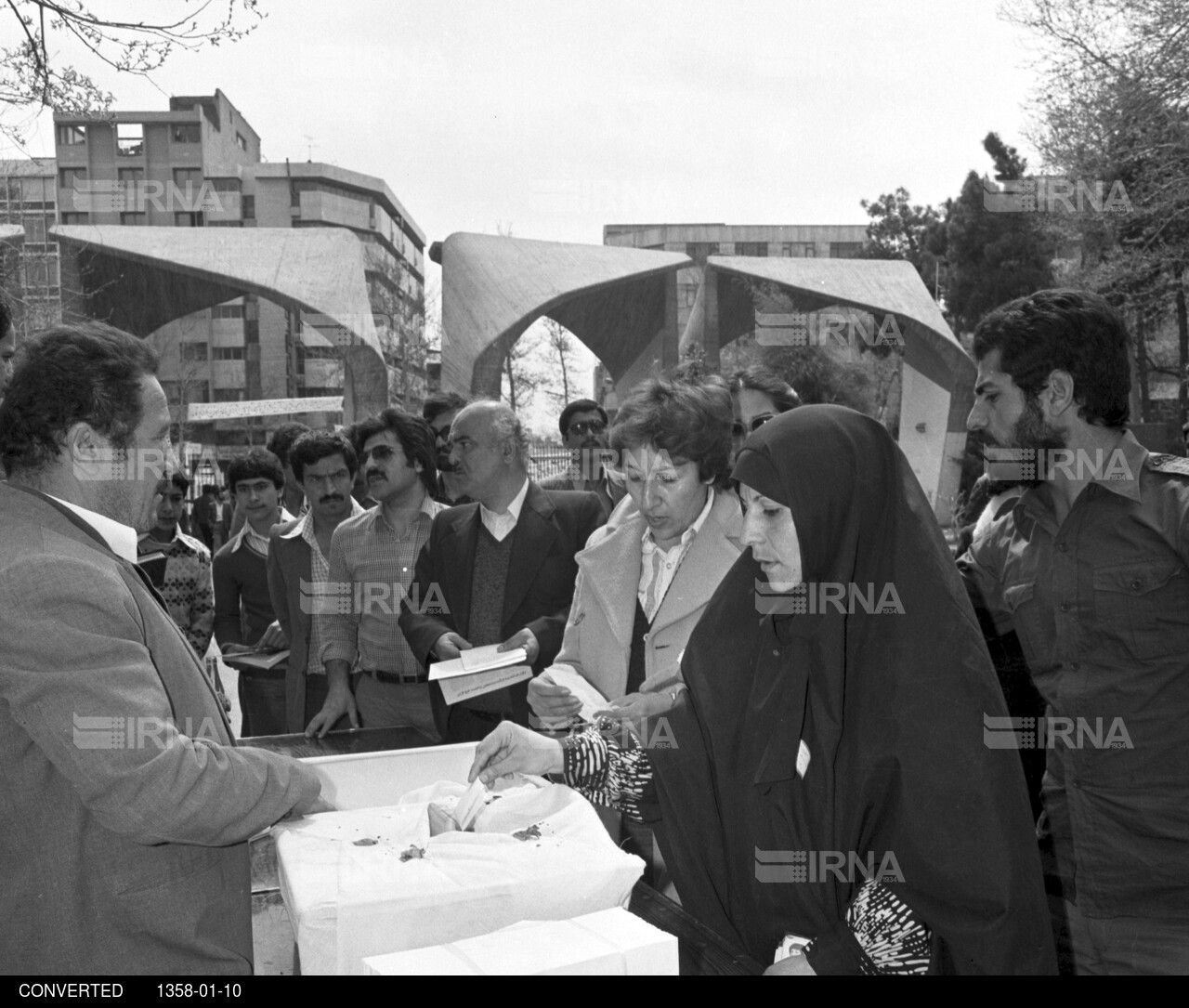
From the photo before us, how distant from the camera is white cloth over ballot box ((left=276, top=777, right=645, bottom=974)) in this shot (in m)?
1.51

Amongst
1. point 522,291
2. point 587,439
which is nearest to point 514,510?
point 587,439

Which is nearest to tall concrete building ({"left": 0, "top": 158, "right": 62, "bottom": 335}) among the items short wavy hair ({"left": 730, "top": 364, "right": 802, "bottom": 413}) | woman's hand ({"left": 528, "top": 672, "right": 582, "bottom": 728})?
short wavy hair ({"left": 730, "top": 364, "right": 802, "bottom": 413})

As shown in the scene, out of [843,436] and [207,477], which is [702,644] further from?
[207,477]

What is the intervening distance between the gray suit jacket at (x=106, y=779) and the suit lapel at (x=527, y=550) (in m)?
2.21

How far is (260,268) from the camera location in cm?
1984

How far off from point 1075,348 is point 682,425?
43.1 inches

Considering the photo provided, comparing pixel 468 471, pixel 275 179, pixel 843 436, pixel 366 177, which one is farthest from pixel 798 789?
pixel 366 177

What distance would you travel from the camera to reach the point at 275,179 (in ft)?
200

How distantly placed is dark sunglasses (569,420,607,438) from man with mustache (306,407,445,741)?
130 cm

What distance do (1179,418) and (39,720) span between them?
1033 inches

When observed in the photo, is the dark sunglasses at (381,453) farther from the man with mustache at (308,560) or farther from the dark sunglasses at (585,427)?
the dark sunglasses at (585,427)

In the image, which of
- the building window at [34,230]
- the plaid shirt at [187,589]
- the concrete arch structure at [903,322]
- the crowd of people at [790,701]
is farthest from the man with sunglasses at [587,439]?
the building window at [34,230]

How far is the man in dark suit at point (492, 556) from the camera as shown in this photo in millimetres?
4090

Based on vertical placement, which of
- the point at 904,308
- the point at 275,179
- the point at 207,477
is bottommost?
the point at 207,477
